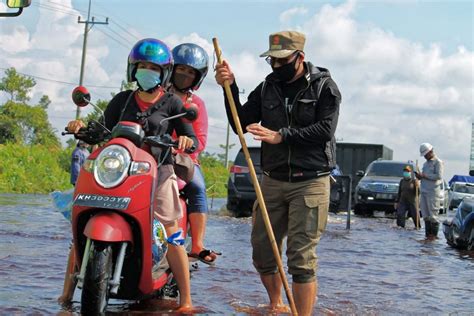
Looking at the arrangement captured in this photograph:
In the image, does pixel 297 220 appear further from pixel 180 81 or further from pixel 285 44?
pixel 180 81

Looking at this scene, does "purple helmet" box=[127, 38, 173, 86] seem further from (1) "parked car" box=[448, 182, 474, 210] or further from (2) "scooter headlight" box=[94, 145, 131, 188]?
(1) "parked car" box=[448, 182, 474, 210]

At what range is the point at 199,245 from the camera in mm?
5922

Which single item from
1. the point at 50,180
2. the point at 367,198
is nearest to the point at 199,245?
the point at 367,198

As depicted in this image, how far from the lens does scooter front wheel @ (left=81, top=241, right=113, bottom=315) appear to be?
4.47 meters

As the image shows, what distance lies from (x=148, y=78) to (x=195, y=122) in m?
0.82

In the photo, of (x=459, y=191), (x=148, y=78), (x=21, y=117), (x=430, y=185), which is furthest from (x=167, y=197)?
(x=21, y=117)

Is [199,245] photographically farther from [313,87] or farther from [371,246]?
[371,246]

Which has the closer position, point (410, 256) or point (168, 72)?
point (168, 72)

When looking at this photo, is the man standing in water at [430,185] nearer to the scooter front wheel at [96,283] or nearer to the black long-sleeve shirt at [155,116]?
the black long-sleeve shirt at [155,116]

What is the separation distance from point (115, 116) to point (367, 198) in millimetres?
18369

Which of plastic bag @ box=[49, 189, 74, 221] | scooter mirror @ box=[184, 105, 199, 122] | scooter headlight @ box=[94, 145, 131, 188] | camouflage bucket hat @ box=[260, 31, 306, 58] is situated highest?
camouflage bucket hat @ box=[260, 31, 306, 58]

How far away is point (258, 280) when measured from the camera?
24.6 ft

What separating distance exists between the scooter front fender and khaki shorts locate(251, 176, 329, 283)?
1.15m

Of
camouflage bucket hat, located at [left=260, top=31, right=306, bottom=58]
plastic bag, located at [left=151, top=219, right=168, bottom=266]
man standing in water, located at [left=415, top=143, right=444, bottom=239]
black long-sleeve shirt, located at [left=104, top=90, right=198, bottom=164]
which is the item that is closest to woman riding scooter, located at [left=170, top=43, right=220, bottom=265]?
black long-sleeve shirt, located at [left=104, top=90, right=198, bottom=164]
